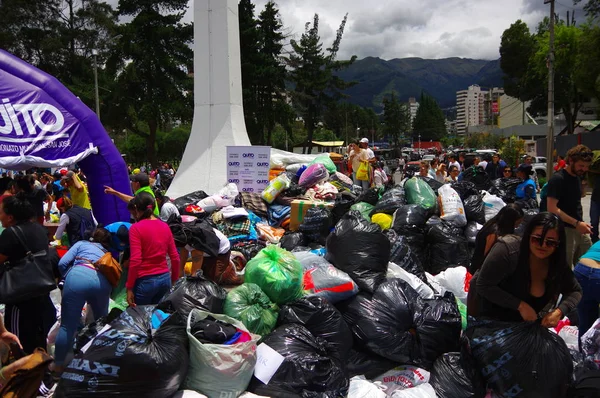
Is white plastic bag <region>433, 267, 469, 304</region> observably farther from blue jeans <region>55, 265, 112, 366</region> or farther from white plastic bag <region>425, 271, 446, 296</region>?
blue jeans <region>55, 265, 112, 366</region>

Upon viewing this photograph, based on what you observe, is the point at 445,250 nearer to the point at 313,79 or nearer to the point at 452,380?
the point at 452,380

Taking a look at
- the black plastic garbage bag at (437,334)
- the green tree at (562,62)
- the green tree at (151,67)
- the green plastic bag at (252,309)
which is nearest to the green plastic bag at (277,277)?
the green plastic bag at (252,309)

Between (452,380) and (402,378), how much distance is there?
435mm

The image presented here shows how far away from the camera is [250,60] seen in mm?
32594

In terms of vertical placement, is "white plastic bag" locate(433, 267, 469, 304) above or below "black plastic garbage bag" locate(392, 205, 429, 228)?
below

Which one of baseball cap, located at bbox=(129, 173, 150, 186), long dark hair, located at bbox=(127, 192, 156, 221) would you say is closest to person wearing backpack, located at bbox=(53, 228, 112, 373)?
long dark hair, located at bbox=(127, 192, 156, 221)

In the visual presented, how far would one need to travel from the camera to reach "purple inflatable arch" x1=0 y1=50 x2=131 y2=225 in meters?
6.03

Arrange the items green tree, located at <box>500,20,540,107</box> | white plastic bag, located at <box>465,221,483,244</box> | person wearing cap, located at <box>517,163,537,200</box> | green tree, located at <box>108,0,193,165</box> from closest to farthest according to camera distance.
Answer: white plastic bag, located at <box>465,221,483,244</box> < person wearing cap, located at <box>517,163,537,200</box> < green tree, located at <box>108,0,193,165</box> < green tree, located at <box>500,20,540,107</box>

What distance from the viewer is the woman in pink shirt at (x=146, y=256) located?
405 centimetres

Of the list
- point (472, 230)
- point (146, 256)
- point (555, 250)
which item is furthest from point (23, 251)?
point (472, 230)

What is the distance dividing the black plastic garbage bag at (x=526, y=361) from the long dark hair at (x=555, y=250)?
0.97ft

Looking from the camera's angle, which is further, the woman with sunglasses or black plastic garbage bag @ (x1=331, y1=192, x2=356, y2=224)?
black plastic garbage bag @ (x1=331, y1=192, x2=356, y2=224)

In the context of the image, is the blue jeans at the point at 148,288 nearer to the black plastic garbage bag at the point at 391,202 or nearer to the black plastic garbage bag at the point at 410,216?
the black plastic garbage bag at the point at 410,216

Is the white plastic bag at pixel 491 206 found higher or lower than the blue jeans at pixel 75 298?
higher
